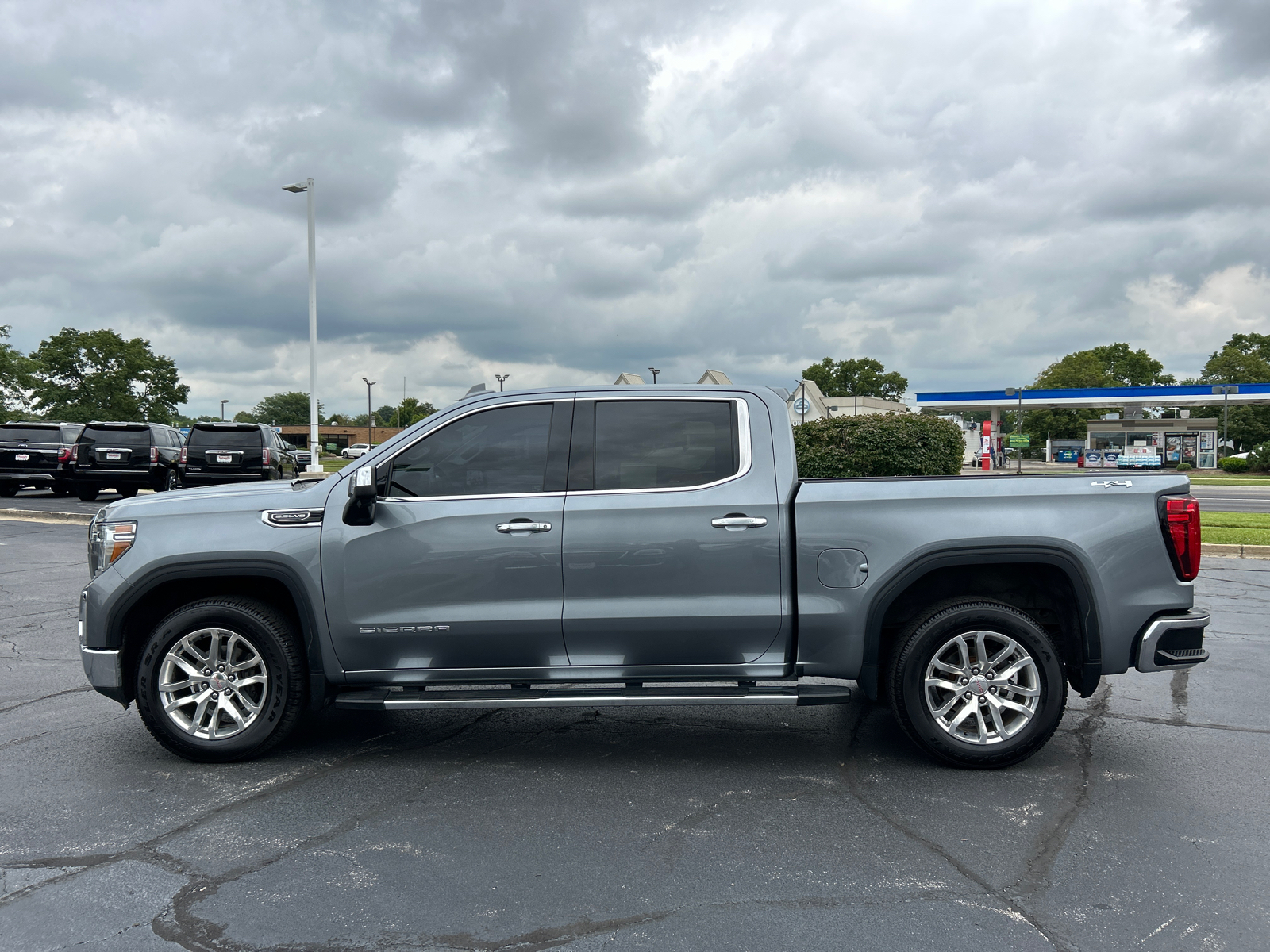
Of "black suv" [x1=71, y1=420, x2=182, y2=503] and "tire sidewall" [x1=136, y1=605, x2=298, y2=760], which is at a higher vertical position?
"black suv" [x1=71, y1=420, x2=182, y2=503]

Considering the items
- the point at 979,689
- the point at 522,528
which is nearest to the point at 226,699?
the point at 522,528

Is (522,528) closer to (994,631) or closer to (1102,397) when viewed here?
(994,631)

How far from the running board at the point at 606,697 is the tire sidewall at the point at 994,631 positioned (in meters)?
0.40

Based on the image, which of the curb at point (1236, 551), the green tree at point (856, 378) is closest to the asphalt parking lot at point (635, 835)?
the curb at point (1236, 551)

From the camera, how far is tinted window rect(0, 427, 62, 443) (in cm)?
2166

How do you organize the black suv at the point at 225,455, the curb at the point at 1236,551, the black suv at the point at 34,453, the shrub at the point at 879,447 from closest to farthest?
the curb at the point at 1236,551
the shrub at the point at 879,447
the black suv at the point at 225,455
the black suv at the point at 34,453

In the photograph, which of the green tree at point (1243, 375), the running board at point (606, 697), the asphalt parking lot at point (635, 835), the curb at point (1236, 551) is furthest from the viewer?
the green tree at point (1243, 375)

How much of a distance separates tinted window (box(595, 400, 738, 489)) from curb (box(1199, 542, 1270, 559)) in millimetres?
11471

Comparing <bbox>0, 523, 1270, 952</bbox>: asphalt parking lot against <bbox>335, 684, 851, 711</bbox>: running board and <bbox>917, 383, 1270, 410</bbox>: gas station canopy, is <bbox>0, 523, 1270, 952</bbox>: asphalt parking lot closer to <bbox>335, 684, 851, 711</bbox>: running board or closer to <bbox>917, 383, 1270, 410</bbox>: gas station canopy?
<bbox>335, 684, 851, 711</bbox>: running board

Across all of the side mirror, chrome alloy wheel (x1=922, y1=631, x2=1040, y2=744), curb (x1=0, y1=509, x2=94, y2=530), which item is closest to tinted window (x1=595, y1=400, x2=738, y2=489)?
the side mirror

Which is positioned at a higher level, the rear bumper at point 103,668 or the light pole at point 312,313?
the light pole at point 312,313

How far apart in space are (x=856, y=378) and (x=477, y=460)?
139 metres

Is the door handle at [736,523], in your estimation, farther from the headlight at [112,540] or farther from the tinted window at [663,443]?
the headlight at [112,540]

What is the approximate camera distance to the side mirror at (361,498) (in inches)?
181
